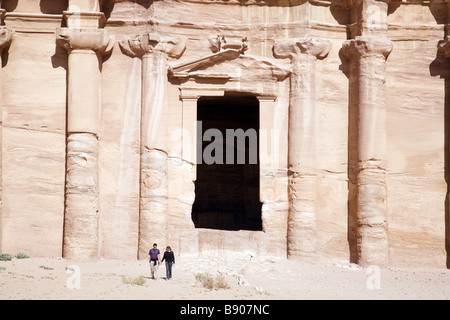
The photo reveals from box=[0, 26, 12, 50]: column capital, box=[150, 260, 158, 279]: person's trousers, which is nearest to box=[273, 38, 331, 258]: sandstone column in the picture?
box=[150, 260, 158, 279]: person's trousers

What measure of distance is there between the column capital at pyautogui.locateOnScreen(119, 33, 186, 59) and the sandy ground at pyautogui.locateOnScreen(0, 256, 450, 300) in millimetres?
4321

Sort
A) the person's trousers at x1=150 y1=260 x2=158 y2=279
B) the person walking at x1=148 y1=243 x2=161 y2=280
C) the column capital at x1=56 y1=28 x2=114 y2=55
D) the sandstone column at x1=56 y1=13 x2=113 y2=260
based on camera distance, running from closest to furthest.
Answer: the person walking at x1=148 y1=243 x2=161 y2=280, the person's trousers at x1=150 y1=260 x2=158 y2=279, the sandstone column at x1=56 y1=13 x2=113 y2=260, the column capital at x1=56 y1=28 x2=114 y2=55

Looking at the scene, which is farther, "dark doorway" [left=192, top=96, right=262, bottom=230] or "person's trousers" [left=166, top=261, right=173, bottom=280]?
"dark doorway" [left=192, top=96, right=262, bottom=230]

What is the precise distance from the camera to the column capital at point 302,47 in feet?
46.6

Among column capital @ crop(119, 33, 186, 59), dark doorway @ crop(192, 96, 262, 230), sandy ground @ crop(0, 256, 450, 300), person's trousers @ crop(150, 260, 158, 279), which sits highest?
column capital @ crop(119, 33, 186, 59)

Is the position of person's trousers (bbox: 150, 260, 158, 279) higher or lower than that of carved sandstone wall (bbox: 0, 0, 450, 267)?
lower

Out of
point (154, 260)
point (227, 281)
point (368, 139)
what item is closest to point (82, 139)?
point (154, 260)

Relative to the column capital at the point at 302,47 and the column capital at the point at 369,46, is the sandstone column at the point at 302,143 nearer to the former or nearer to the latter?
the column capital at the point at 302,47

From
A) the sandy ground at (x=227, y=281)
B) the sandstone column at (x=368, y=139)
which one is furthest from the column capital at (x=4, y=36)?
the sandstone column at (x=368, y=139)

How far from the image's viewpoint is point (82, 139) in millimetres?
13547

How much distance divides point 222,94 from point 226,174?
5.70 m

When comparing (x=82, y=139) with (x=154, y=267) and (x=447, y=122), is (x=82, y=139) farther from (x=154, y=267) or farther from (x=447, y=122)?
(x=447, y=122)

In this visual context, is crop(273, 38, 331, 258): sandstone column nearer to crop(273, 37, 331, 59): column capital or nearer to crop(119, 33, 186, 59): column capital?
crop(273, 37, 331, 59): column capital

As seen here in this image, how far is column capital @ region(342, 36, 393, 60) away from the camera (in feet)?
45.9
